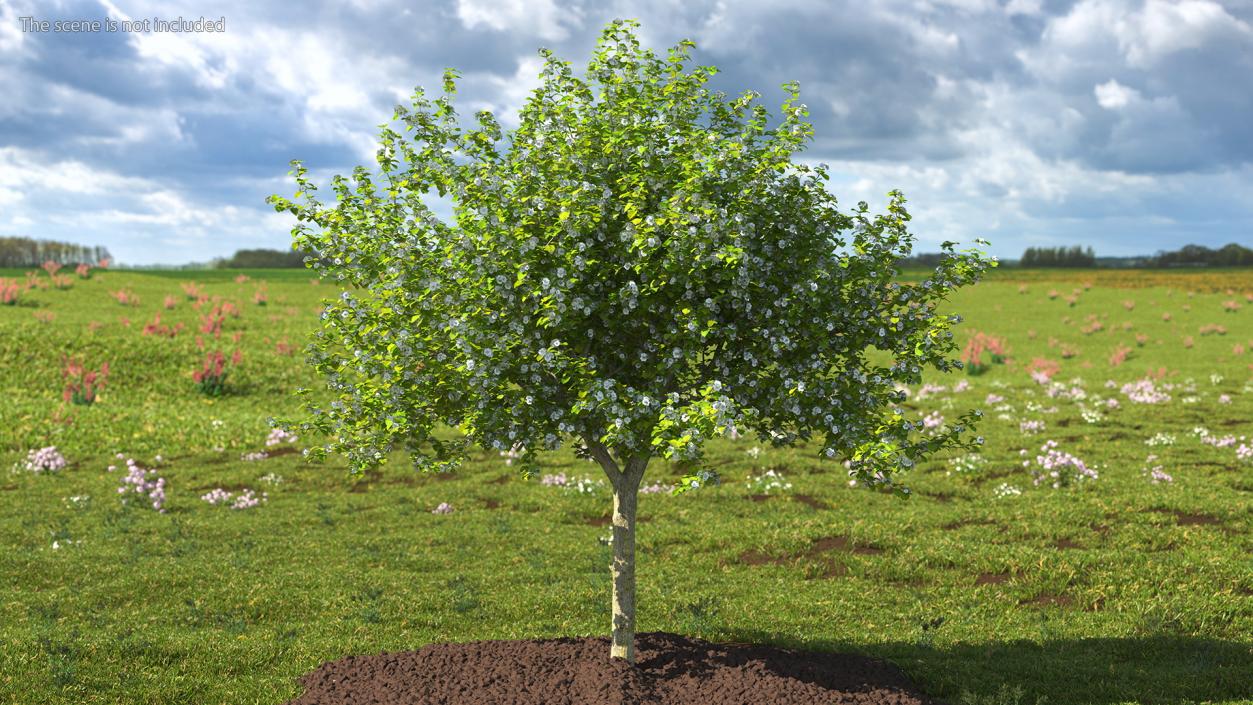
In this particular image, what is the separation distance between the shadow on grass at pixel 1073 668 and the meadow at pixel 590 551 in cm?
6

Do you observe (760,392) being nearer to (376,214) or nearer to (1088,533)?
(376,214)

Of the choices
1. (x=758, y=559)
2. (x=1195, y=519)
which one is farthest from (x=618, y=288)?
(x=1195, y=519)

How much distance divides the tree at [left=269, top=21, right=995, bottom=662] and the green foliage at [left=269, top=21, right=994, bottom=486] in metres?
0.03

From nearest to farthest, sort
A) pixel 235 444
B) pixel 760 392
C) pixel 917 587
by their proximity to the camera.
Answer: pixel 760 392
pixel 917 587
pixel 235 444

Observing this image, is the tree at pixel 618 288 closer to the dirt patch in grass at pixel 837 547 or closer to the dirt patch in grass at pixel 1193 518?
the dirt patch in grass at pixel 837 547

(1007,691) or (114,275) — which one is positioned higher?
(114,275)

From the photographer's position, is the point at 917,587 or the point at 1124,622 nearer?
the point at 1124,622

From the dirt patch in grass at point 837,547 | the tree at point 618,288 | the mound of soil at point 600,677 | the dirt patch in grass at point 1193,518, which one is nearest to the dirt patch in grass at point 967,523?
the dirt patch in grass at point 837,547

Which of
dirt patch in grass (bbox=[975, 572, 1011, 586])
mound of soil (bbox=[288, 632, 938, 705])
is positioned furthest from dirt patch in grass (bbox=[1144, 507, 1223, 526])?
mound of soil (bbox=[288, 632, 938, 705])

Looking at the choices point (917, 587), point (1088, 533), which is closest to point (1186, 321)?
point (1088, 533)

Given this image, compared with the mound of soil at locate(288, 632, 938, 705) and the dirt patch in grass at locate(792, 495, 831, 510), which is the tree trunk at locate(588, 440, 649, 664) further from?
the dirt patch in grass at locate(792, 495, 831, 510)

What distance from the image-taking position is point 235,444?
34.0m

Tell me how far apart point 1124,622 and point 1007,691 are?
4746mm

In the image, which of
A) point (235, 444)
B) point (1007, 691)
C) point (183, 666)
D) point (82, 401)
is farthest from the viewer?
point (82, 401)
